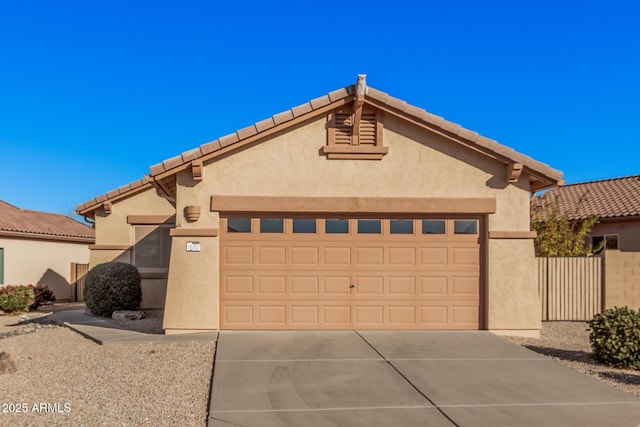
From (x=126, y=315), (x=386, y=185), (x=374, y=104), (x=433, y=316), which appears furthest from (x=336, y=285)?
(x=126, y=315)

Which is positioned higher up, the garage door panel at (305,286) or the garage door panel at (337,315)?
the garage door panel at (305,286)

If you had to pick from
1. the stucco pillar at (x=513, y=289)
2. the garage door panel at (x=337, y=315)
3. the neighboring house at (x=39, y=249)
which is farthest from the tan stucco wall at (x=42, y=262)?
the stucco pillar at (x=513, y=289)

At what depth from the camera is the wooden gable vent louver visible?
11.7 meters

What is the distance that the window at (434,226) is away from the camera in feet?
39.1

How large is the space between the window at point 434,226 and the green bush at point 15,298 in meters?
14.4

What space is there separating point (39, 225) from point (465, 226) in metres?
19.0

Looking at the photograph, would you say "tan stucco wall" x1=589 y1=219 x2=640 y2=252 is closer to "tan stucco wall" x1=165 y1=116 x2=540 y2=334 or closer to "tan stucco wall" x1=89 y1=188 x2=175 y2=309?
"tan stucco wall" x1=165 y1=116 x2=540 y2=334

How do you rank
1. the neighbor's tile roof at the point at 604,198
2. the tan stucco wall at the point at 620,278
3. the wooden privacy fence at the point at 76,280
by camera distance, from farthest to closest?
the wooden privacy fence at the point at 76,280 → the neighbor's tile roof at the point at 604,198 → the tan stucco wall at the point at 620,278

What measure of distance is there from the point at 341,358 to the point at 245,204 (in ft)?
12.9

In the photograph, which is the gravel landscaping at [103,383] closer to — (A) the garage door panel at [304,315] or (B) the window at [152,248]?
(A) the garage door panel at [304,315]

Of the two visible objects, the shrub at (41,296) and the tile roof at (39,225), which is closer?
the shrub at (41,296)

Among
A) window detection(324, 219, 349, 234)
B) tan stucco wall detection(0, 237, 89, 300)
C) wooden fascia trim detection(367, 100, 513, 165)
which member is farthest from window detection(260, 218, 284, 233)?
tan stucco wall detection(0, 237, 89, 300)

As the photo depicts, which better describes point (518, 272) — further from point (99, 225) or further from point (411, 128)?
point (99, 225)

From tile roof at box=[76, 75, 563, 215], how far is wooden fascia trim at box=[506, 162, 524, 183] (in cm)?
10
